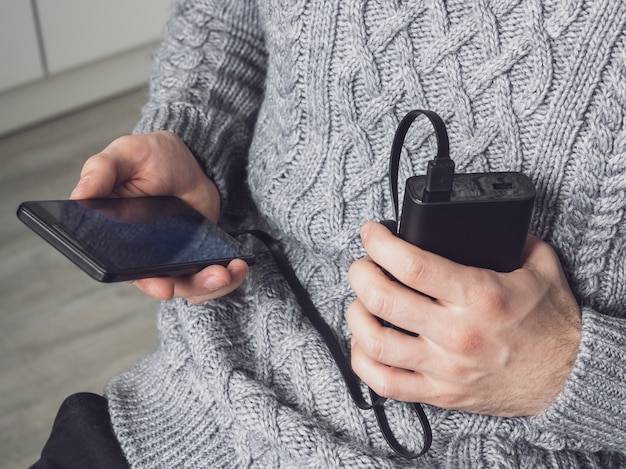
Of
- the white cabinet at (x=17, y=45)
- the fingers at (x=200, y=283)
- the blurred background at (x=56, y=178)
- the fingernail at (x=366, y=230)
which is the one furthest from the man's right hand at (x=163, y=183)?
the white cabinet at (x=17, y=45)

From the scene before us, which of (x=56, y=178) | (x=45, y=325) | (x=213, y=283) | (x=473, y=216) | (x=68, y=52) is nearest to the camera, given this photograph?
(x=473, y=216)

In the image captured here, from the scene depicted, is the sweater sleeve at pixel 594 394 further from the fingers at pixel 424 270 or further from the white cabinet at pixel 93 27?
the white cabinet at pixel 93 27

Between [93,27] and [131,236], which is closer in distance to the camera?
[131,236]

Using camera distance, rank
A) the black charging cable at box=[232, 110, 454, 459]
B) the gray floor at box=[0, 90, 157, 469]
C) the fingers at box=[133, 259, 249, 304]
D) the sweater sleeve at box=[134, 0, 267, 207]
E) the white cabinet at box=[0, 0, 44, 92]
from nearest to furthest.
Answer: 1. the black charging cable at box=[232, 110, 454, 459]
2. the fingers at box=[133, 259, 249, 304]
3. the sweater sleeve at box=[134, 0, 267, 207]
4. the gray floor at box=[0, 90, 157, 469]
5. the white cabinet at box=[0, 0, 44, 92]

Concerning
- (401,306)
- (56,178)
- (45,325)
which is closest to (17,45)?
(56,178)

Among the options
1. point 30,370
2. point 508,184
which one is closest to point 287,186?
point 508,184

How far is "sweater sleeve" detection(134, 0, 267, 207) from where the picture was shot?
743mm

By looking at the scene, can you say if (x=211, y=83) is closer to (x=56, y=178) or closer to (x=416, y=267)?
(x=416, y=267)

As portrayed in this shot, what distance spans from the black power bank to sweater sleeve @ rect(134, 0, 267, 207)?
283mm

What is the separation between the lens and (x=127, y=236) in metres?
0.62

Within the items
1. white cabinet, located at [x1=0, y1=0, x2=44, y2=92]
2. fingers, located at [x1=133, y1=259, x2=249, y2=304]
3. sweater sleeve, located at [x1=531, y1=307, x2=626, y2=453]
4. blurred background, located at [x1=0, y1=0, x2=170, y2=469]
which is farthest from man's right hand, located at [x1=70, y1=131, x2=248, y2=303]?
white cabinet, located at [x1=0, y1=0, x2=44, y2=92]

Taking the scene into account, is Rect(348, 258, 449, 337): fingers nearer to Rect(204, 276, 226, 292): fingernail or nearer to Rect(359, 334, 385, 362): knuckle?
Rect(359, 334, 385, 362): knuckle

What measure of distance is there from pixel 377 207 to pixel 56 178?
4.38 ft

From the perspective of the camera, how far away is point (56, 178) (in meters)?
1.78
